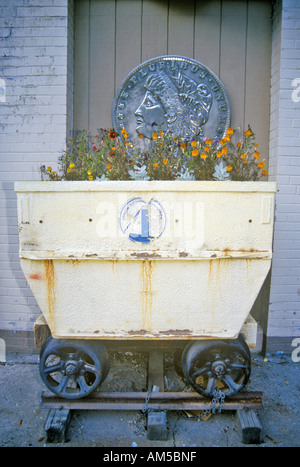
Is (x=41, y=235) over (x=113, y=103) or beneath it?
beneath

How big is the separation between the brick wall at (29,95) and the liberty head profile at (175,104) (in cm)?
83

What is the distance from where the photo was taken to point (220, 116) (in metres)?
3.44

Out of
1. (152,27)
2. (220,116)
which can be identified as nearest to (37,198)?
(220,116)

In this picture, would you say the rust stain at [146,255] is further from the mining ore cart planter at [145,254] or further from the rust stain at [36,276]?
the rust stain at [36,276]

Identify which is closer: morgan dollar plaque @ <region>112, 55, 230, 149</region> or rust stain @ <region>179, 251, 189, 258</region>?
rust stain @ <region>179, 251, 189, 258</region>

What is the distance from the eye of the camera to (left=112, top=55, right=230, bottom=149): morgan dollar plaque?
339 cm

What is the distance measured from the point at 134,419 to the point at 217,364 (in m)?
0.79

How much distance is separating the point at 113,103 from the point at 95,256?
202 cm

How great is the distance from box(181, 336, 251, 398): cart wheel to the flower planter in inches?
13.6

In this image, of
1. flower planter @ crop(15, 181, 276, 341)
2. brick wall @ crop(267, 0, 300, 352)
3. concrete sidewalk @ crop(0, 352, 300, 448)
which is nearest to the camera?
flower planter @ crop(15, 181, 276, 341)

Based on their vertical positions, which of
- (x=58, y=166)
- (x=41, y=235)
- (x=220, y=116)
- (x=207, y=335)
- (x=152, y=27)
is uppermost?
(x=152, y=27)

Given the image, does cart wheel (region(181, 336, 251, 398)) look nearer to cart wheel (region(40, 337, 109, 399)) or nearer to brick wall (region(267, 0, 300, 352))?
cart wheel (region(40, 337, 109, 399))

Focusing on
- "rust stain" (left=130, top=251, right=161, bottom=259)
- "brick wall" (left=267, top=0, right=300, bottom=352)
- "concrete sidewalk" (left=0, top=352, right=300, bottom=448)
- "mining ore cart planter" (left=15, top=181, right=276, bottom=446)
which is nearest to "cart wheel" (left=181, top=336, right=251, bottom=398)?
"mining ore cart planter" (left=15, top=181, right=276, bottom=446)
